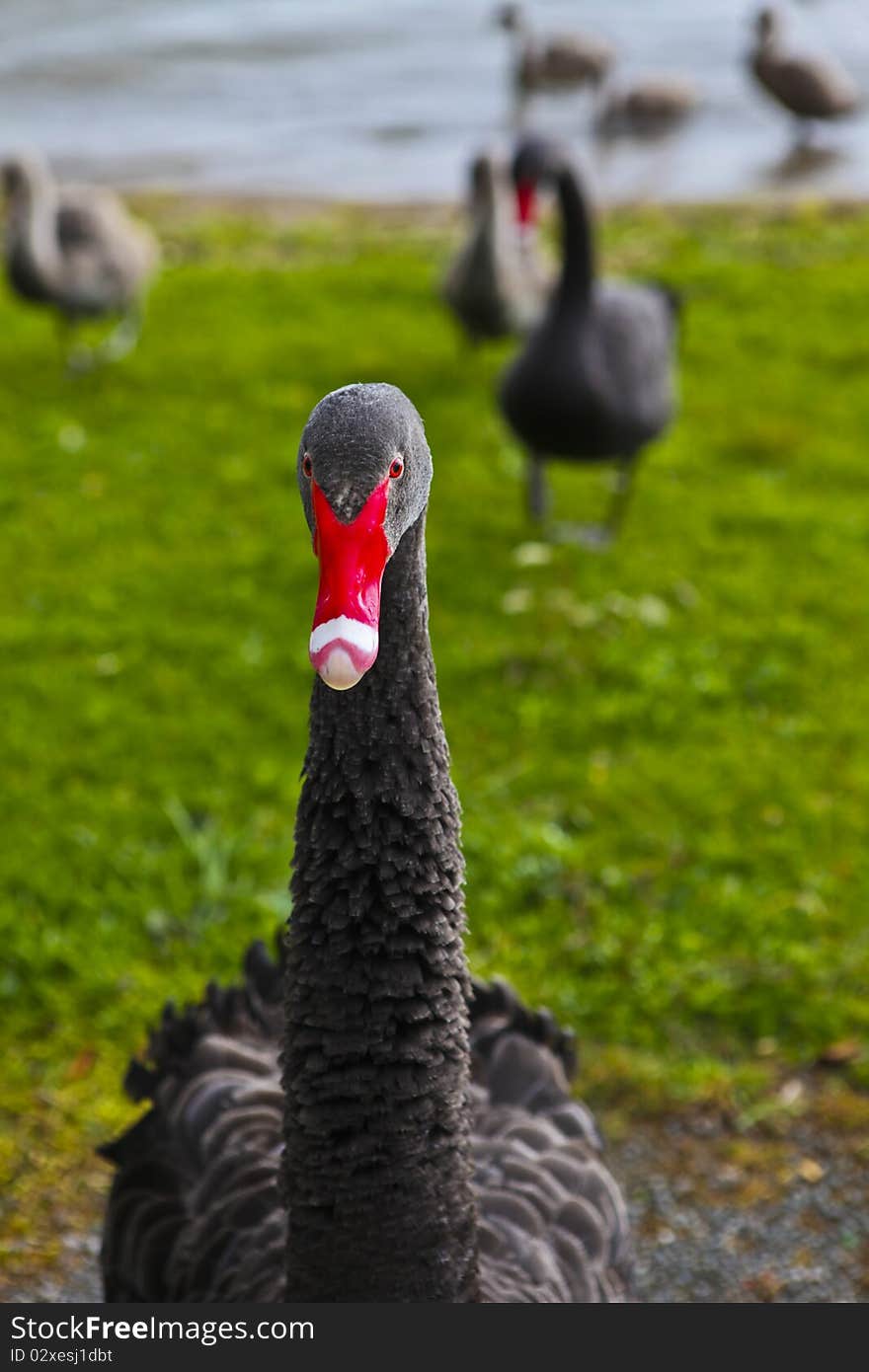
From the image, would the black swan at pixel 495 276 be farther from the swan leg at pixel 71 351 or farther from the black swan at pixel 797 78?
the black swan at pixel 797 78

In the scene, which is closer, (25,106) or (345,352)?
(345,352)

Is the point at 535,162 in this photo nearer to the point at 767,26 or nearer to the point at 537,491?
the point at 537,491

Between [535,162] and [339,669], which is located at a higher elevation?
[535,162]

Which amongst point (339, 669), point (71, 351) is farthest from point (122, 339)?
point (339, 669)

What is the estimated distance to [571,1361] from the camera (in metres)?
1.92

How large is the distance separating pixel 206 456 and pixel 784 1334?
14.6ft

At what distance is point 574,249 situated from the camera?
16.6 ft

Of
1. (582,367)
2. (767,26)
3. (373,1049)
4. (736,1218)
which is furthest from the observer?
(767,26)

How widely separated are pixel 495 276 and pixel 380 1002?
15.4 ft

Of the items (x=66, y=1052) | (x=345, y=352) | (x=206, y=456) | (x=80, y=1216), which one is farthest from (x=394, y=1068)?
(x=345, y=352)

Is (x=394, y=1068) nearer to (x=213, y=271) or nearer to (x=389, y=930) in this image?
(x=389, y=930)

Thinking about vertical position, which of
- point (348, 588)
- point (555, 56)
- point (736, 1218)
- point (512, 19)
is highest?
point (512, 19)

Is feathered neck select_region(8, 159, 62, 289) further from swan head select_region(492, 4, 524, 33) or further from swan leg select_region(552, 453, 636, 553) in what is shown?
swan head select_region(492, 4, 524, 33)

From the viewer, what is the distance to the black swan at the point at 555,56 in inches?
394
